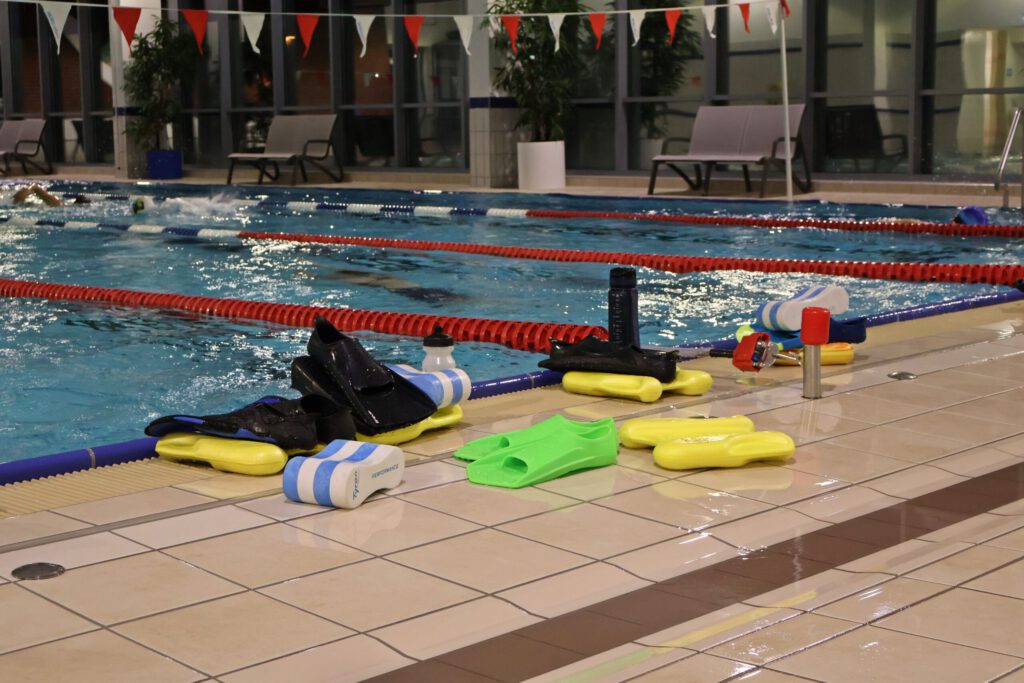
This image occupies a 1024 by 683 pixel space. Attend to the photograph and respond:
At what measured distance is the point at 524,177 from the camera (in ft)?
49.8

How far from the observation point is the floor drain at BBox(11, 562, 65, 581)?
271 centimetres

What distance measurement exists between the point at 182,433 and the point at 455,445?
781 millimetres

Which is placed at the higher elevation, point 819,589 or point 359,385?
point 359,385

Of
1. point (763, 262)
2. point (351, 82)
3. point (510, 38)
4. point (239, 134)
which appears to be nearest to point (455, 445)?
point (763, 262)

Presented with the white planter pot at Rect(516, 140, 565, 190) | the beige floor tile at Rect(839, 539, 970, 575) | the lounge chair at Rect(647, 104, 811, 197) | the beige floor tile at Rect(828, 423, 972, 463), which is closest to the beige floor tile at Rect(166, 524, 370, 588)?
the beige floor tile at Rect(839, 539, 970, 575)

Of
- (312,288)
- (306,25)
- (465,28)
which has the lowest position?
(312,288)

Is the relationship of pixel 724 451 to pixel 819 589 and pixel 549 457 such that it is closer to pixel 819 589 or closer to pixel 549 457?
pixel 549 457

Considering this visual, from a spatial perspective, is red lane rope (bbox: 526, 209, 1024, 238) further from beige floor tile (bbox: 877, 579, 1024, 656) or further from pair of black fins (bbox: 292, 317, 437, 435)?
beige floor tile (bbox: 877, 579, 1024, 656)

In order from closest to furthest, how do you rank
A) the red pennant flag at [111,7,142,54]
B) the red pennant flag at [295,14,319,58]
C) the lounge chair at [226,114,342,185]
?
the red pennant flag at [111,7,142,54]
the red pennant flag at [295,14,319,58]
the lounge chair at [226,114,342,185]

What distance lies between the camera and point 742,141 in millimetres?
13680

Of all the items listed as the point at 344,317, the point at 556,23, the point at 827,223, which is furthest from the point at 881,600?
the point at 556,23

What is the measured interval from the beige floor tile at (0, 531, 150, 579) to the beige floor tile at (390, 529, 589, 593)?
61 cm

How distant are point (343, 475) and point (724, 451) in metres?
1.05

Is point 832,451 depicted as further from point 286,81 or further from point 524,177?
point 286,81
